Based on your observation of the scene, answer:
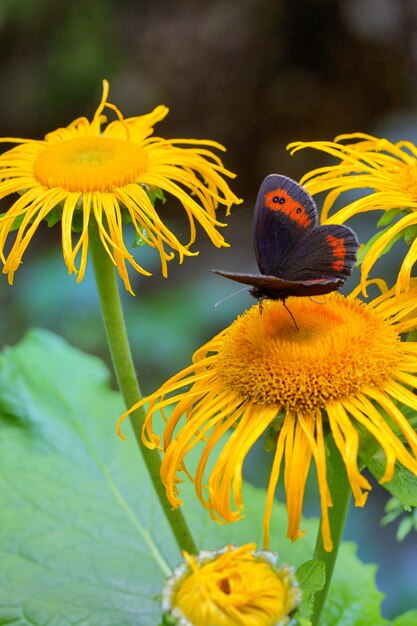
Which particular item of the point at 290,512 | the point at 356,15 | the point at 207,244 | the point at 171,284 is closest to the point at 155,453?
the point at 290,512

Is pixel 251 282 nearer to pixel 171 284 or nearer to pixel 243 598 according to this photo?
pixel 243 598

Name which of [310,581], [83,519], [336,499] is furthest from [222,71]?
[310,581]

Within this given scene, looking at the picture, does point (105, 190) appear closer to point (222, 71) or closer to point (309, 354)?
point (309, 354)

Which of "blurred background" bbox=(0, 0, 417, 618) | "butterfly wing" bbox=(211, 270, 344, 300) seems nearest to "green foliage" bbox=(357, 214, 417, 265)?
"butterfly wing" bbox=(211, 270, 344, 300)

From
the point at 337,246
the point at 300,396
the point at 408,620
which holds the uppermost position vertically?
the point at 337,246

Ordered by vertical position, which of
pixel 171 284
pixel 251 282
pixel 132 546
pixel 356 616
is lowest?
pixel 356 616

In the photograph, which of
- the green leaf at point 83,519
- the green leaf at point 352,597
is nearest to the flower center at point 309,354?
the green leaf at point 83,519

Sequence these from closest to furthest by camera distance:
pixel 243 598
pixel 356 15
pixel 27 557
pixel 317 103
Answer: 1. pixel 243 598
2. pixel 27 557
3. pixel 356 15
4. pixel 317 103
